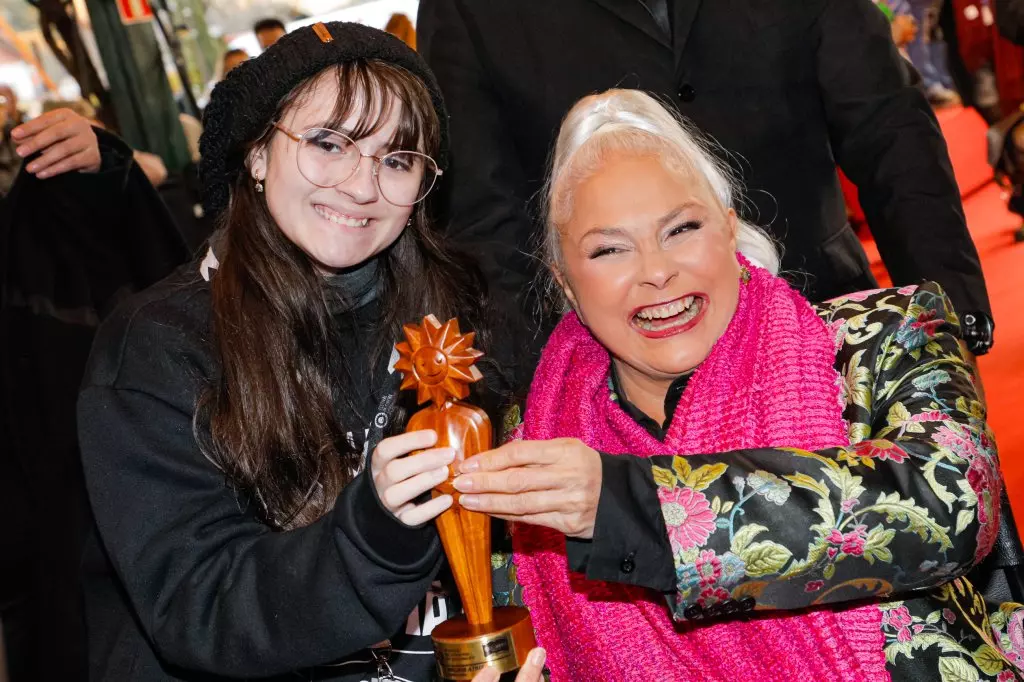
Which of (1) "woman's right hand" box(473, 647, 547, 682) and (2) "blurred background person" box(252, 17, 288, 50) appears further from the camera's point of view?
(2) "blurred background person" box(252, 17, 288, 50)

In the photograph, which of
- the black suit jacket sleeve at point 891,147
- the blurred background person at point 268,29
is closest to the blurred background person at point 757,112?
the black suit jacket sleeve at point 891,147

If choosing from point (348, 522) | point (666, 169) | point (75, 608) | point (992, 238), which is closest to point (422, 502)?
point (348, 522)

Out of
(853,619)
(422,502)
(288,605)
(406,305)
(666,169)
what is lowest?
(853,619)

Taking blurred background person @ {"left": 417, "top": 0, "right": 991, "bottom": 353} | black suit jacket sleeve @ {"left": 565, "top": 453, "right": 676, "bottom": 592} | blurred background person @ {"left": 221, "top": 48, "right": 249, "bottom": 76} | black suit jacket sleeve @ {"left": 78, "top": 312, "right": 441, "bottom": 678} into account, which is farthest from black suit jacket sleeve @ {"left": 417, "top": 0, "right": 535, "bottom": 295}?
blurred background person @ {"left": 221, "top": 48, "right": 249, "bottom": 76}

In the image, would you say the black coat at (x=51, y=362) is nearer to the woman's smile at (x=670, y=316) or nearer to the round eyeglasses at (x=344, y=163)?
the round eyeglasses at (x=344, y=163)

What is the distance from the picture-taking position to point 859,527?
62.1 inches

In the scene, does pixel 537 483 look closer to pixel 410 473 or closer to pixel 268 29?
pixel 410 473

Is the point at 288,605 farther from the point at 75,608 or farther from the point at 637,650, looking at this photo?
the point at 75,608

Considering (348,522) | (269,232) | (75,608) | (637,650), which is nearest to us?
(348,522)

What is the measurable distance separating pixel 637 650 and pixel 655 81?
1.29m

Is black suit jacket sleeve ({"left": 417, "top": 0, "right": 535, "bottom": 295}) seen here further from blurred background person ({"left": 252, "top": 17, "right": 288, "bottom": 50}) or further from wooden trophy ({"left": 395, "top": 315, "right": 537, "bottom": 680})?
blurred background person ({"left": 252, "top": 17, "right": 288, "bottom": 50})

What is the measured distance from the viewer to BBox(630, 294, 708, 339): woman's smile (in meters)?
1.99

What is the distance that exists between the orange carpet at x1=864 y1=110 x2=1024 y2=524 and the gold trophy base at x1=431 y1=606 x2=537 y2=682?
101 inches

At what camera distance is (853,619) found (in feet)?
5.74
